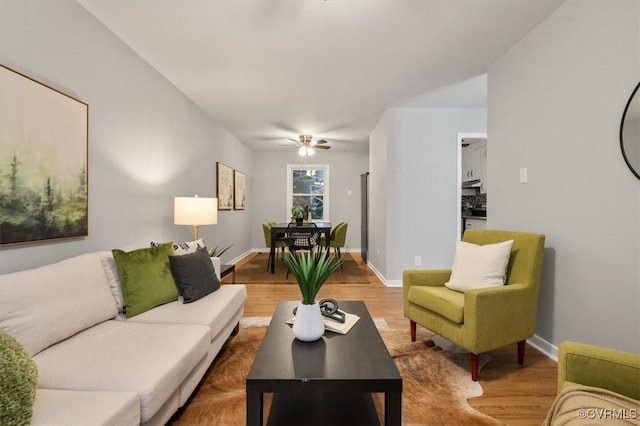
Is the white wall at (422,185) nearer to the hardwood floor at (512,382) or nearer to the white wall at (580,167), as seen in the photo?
the hardwood floor at (512,382)

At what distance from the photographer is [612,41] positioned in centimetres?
171

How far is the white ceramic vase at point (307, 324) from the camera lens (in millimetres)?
1403

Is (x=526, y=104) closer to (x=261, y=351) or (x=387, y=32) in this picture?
(x=387, y=32)

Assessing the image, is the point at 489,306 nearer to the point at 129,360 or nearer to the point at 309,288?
the point at 309,288

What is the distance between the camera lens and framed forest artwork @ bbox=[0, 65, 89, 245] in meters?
1.51

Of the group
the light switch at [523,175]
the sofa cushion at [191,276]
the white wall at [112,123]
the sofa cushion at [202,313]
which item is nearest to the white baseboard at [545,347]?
the light switch at [523,175]

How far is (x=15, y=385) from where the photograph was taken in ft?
2.86

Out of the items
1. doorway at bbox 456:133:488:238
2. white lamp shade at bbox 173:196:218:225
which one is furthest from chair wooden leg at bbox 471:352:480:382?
doorway at bbox 456:133:488:238

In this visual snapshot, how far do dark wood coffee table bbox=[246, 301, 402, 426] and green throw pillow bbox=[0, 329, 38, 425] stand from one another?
65 centimetres

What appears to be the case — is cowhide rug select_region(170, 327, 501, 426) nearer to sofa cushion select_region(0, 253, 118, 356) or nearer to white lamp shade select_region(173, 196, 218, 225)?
sofa cushion select_region(0, 253, 118, 356)

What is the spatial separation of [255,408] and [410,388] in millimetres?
1057

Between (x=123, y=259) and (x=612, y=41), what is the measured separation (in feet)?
10.5

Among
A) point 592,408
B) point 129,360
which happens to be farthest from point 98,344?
point 592,408

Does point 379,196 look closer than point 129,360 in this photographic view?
No
